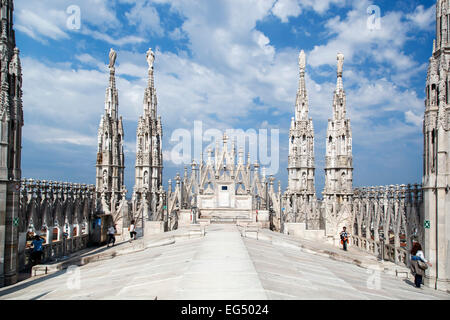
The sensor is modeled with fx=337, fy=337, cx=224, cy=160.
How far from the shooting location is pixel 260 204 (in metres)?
32.1

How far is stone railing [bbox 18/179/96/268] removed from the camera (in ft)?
58.1

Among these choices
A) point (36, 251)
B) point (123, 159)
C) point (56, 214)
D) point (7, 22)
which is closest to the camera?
point (7, 22)

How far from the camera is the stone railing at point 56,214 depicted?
58.1 feet

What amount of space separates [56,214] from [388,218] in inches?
792

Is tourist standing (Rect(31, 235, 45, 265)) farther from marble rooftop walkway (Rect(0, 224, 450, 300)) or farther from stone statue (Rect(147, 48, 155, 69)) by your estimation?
stone statue (Rect(147, 48, 155, 69))

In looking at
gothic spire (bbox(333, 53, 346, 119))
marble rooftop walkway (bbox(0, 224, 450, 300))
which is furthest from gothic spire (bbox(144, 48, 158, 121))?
marble rooftop walkway (bbox(0, 224, 450, 300))

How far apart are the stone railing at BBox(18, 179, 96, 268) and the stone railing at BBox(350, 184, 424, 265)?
64.1ft

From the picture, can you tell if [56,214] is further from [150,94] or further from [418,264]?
[418,264]

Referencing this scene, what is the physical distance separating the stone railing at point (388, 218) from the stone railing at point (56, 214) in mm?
19526

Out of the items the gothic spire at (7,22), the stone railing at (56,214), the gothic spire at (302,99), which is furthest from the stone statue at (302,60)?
the gothic spire at (7,22)

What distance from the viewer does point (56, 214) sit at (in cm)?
2095

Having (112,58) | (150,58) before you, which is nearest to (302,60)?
(150,58)

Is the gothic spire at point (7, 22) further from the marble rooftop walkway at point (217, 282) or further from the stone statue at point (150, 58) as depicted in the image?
the stone statue at point (150, 58)
